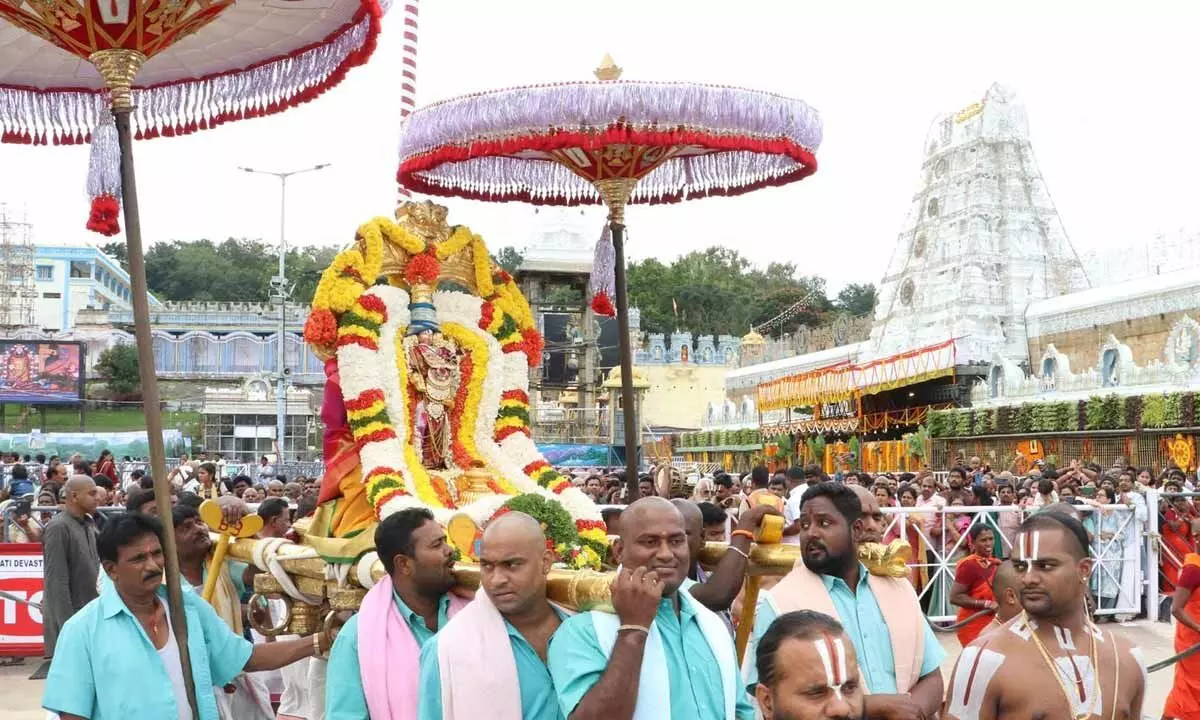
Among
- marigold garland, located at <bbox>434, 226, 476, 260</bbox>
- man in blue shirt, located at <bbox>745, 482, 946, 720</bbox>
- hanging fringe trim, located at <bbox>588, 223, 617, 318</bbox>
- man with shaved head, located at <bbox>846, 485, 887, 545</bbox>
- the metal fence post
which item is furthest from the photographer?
the metal fence post

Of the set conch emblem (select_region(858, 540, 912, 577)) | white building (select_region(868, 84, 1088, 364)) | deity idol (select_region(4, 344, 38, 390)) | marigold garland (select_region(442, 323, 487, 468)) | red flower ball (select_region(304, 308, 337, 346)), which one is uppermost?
white building (select_region(868, 84, 1088, 364))

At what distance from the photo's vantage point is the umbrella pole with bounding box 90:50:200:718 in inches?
166

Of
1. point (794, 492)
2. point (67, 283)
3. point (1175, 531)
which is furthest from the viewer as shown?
point (67, 283)

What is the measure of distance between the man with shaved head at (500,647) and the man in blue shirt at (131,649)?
1.05 meters

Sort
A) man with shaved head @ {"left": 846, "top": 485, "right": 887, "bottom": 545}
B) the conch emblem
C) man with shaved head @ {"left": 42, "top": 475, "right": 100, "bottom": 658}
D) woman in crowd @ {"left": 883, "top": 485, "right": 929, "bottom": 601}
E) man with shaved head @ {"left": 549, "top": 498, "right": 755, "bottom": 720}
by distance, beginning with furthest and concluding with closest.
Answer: woman in crowd @ {"left": 883, "top": 485, "right": 929, "bottom": 601} < man with shaved head @ {"left": 42, "top": 475, "right": 100, "bottom": 658} < man with shaved head @ {"left": 846, "top": 485, "right": 887, "bottom": 545} < the conch emblem < man with shaved head @ {"left": 549, "top": 498, "right": 755, "bottom": 720}

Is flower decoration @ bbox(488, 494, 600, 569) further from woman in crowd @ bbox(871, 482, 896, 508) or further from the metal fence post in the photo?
the metal fence post

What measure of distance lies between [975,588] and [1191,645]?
1.20 m

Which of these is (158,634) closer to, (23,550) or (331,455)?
(331,455)

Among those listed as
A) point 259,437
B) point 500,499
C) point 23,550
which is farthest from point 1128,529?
point 259,437

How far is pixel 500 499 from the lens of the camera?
6148mm

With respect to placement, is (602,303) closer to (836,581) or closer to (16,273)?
(836,581)

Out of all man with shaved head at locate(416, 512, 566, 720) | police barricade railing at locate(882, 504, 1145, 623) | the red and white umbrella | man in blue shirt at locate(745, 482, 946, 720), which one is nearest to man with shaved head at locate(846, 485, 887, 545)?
man in blue shirt at locate(745, 482, 946, 720)

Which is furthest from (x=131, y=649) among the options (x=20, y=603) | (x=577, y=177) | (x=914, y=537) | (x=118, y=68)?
(x=914, y=537)

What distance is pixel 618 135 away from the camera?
6.94 meters
